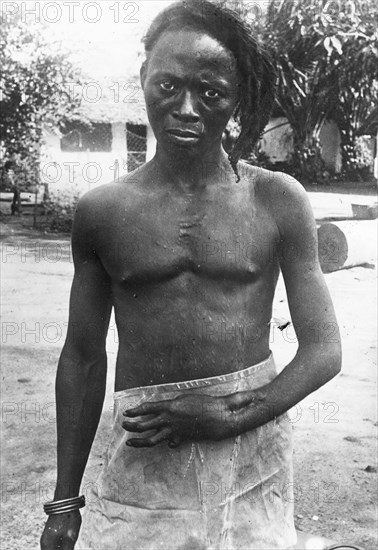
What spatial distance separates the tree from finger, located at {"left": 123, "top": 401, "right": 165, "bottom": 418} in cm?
518

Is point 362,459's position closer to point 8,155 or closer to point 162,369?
point 162,369

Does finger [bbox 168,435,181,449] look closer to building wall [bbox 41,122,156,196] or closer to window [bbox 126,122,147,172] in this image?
building wall [bbox 41,122,156,196]

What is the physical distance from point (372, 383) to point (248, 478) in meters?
3.54

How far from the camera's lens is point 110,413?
176 inches

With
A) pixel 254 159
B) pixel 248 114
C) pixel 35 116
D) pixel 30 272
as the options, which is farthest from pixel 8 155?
pixel 248 114

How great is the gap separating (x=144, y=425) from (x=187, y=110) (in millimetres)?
545

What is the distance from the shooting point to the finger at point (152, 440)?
1.24 m

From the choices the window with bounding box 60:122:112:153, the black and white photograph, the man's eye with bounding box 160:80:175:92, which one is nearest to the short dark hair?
the black and white photograph

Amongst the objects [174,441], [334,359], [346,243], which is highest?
[334,359]

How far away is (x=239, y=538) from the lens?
136 centimetres

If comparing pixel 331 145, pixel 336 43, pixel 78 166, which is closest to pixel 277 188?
pixel 336 43

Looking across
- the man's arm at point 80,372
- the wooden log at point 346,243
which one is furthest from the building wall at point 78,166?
the man's arm at point 80,372

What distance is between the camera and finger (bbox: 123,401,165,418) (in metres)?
1.24

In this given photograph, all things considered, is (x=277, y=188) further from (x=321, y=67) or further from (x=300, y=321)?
(x=321, y=67)
